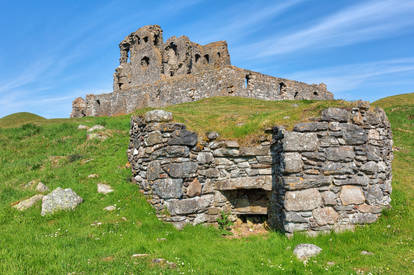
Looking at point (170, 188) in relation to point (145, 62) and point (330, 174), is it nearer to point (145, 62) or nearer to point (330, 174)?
point (330, 174)

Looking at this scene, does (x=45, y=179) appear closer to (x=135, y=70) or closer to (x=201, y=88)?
(x=201, y=88)

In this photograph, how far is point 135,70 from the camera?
1650 inches

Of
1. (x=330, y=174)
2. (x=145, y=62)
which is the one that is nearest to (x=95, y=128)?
(x=330, y=174)

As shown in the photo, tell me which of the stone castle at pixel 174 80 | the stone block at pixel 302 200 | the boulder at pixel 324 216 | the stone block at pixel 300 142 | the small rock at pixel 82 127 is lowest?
the boulder at pixel 324 216

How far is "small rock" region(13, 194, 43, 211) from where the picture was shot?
28.4 feet

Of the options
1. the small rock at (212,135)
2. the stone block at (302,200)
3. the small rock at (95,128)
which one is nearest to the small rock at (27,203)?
the small rock at (212,135)

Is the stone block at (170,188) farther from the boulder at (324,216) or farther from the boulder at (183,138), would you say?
the boulder at (324,216)

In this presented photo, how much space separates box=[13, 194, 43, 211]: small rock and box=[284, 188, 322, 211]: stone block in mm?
8425

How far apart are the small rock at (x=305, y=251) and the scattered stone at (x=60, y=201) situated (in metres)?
7.13

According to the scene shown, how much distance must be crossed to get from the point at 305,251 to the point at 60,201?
7.71 m

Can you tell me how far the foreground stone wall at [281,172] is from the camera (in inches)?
305

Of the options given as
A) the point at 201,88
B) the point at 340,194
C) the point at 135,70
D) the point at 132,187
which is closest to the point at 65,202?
the point at 132,187

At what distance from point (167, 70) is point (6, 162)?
2794cm

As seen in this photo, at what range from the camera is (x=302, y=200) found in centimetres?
763
